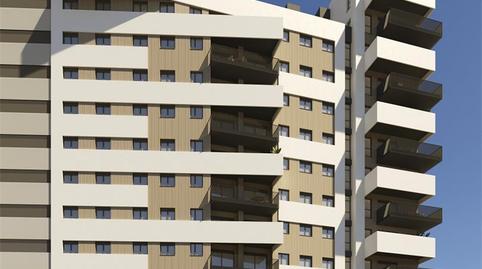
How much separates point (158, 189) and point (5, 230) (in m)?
11.4

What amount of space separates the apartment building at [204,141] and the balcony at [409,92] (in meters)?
0.21

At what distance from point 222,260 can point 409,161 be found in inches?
725

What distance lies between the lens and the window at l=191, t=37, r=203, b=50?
57219 mm

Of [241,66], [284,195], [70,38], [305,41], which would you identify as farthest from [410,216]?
[70,38]

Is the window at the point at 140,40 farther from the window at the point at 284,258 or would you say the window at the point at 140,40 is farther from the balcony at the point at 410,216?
the balcony at the point at 410,216

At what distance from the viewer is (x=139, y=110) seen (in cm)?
5566

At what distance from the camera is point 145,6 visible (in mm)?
57844

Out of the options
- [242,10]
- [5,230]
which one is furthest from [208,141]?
[5,230]

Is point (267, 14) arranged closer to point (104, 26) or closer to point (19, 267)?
point (104, 26)

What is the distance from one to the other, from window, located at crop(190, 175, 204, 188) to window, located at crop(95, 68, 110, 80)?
10.1 m

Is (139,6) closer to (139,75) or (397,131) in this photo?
(139,75)

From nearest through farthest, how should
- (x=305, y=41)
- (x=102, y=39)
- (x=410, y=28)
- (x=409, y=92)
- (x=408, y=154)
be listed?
1. (x=102, y=39)
2. (x=408, y=154)
3. (x=409, y=92)
4. (x=305, y=41)
5. (x=410, y=28)

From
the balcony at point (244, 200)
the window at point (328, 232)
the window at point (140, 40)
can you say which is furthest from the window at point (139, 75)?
the window at point (328, 232)

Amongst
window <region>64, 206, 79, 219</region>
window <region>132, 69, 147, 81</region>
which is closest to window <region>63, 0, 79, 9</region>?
window <region>132, 69, 147, 81</region>
